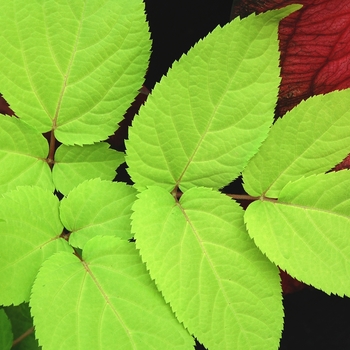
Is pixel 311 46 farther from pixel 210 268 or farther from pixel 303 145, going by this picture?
pixel 210 268

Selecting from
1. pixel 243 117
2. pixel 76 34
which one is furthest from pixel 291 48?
pixel 76 34

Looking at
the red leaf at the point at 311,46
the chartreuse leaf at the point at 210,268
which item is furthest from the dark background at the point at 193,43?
the chartreuse leaf at the point at 210,268

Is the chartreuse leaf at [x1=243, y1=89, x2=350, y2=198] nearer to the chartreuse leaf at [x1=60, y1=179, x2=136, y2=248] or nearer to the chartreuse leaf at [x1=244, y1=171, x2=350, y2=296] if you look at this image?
the chartreuse leaf at [x1=244, y1=171, x2=350, y2=296]

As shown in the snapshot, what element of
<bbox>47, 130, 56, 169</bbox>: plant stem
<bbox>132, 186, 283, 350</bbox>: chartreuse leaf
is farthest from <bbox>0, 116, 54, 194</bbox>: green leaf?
<bbox>132, 186, 283, 350</bbox>: chartreuse leaf

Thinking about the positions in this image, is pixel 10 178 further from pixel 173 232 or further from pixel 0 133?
pixel 173 232

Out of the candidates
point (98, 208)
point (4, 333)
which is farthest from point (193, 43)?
point (4, 333)
